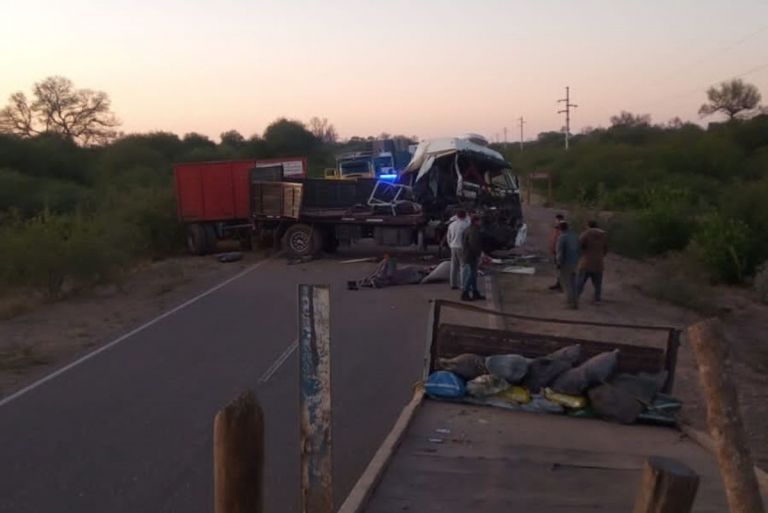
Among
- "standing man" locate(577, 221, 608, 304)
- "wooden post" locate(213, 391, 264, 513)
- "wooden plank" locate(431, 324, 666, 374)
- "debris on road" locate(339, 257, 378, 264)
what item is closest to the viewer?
"wooden post" locate(213, 391, 264, 513)

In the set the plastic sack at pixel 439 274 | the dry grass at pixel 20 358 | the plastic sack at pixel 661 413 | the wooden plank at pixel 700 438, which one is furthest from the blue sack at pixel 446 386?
the plastic sack at pixel 439 274

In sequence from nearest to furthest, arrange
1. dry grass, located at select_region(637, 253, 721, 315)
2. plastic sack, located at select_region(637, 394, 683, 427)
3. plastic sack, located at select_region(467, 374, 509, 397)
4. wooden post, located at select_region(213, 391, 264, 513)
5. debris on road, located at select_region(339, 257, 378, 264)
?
1. wooden post, located at select_region(213, 391, 264, 513)
2. plastic sack, located at select_region(637, 394, 683, 427)
3. plastic sack, located at select_region(467, 374, 509, 397)
4. dry grass, located at select_region(637, 253, 721, 315)
5. debris on road, located at select_region(339, 257, 378, 264)

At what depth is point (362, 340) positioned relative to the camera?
15.0 meters

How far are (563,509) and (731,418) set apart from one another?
2838 mm

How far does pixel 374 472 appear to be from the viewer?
6973mm

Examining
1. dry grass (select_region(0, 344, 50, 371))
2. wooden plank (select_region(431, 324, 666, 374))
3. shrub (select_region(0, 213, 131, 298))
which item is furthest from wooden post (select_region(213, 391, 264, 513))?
shrub (select_region(0, 213, 131, 298))

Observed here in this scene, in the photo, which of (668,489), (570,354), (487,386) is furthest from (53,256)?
(668,489)

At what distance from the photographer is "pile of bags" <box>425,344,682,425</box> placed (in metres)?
9.05

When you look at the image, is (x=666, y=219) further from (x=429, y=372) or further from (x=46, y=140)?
(x=46, y=140)

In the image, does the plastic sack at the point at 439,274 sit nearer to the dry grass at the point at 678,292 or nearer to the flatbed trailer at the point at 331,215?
the flatbed trailer at the point at 331,215

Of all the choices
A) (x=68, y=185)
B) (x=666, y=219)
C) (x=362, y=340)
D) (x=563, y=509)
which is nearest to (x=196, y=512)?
(x=563, y=509)

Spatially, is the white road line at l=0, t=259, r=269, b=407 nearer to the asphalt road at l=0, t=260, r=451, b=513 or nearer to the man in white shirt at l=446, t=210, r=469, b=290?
the asphalt road at l=0, t=260, r=451, b=513

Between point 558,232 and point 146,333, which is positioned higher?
point 558,232

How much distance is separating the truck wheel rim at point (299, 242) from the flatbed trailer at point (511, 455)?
59.5ft
